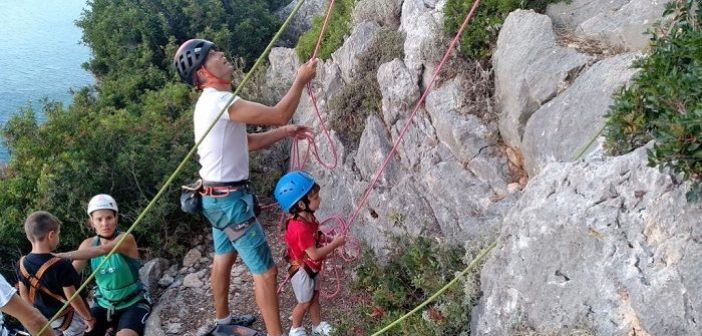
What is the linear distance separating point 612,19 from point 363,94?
9.57ft

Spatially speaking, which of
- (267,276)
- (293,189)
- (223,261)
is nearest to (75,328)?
(223,261)

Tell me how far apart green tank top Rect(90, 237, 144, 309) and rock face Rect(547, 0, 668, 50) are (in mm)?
4323

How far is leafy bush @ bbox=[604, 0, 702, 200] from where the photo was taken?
11.0 ft

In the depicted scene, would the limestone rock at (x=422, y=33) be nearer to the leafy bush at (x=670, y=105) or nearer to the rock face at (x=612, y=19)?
the rock face at (x=612, y=19)

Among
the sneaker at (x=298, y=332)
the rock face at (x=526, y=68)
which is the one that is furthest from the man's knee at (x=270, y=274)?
the rock face at (x=526, y=68)

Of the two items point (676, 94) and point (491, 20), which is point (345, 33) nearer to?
point (491, 20)

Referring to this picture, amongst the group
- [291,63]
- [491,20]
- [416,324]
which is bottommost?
[416,324]

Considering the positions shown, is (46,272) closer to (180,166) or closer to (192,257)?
(180,166)

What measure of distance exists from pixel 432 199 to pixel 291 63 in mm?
4235

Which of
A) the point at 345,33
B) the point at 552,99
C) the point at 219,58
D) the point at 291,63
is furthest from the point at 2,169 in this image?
the point at 552,99

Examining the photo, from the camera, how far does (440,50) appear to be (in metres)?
6.60

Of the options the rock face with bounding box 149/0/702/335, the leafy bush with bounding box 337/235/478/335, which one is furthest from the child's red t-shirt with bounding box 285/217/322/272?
the rock face with bounding box 149/0/702/335

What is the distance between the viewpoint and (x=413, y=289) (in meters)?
5.99

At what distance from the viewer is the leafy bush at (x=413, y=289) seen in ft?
16.4
